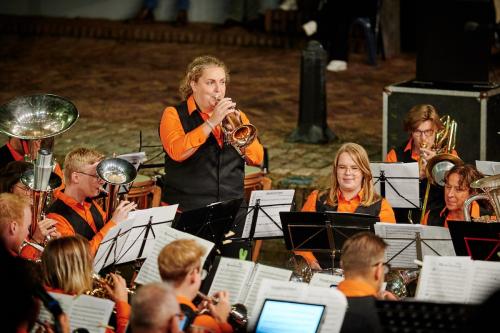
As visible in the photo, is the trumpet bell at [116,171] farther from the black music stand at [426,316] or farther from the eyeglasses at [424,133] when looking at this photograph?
the black music stand at [426,316]

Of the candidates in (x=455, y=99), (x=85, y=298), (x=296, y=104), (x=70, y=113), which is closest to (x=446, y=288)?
(x=85, y=298)

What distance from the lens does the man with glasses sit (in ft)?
18.6

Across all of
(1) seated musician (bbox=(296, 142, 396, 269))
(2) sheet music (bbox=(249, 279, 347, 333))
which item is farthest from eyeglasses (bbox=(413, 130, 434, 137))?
(2) sheet music (bbox=(249, 279, 347, 333))

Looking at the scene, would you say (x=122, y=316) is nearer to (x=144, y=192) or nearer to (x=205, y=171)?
(x=205, y=171)

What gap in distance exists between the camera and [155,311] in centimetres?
507

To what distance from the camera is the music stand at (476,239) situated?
6.83 m

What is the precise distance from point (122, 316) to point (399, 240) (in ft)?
6.06

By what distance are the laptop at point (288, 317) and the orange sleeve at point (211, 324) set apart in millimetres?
282

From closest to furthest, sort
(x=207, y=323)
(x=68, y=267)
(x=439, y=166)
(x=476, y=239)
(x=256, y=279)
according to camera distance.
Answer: (x=207, y=323)
(x=68, y=267)
(x=256, y=279)
(x=476, y=239)
(x=439, y=166)

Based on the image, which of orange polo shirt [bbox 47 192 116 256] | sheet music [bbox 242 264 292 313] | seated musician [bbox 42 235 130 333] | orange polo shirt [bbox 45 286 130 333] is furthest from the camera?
orange polo shirt [bbox 47 192 116 256]

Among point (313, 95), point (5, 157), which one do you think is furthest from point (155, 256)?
point (313, 95)

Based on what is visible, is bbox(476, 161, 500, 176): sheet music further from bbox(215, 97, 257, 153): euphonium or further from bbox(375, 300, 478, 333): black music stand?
bbox(375, 300, 478, 333): black music stand

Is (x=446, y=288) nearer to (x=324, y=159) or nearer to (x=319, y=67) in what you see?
(x=324, y=159)

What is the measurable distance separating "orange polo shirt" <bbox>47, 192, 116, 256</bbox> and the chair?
4.30 ft
